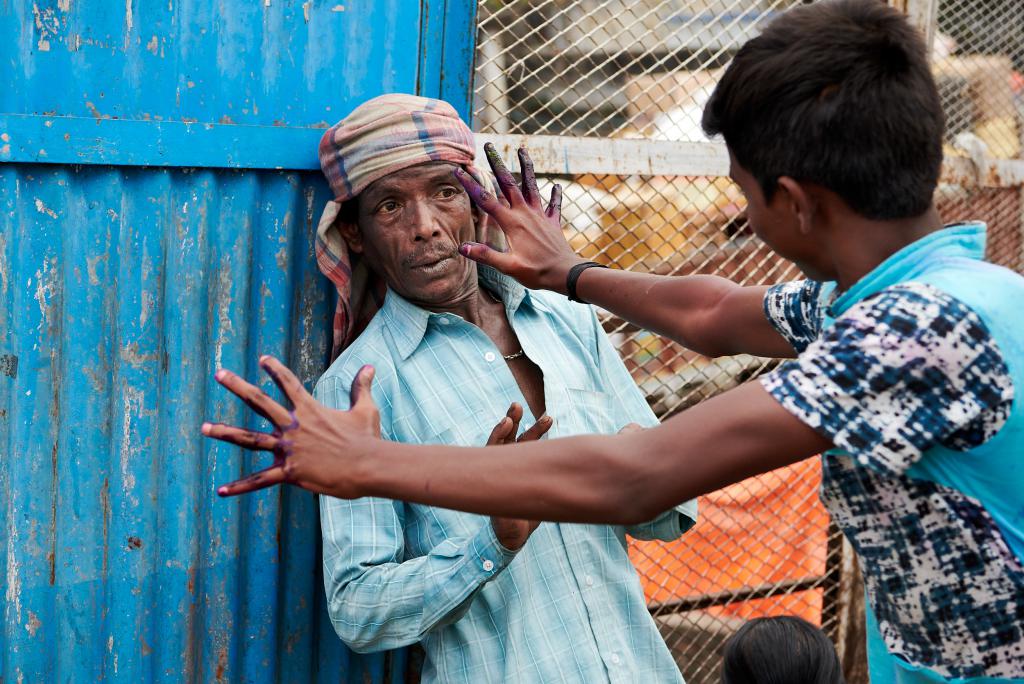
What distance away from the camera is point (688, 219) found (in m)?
3.29

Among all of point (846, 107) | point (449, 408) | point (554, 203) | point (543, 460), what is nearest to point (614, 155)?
point (554, 203)

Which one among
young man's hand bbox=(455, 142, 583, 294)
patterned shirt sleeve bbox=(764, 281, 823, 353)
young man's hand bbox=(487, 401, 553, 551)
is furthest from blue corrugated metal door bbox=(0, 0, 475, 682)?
patterned shirt sleeve bbox=(764, 281, 823, 353)

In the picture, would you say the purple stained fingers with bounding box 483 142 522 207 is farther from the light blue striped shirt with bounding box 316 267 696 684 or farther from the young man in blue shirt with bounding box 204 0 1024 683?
the young man in blue shirt with bounding box 204 0 1024 683

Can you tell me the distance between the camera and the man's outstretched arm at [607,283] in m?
2.22

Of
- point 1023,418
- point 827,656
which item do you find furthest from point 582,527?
point 1023,418

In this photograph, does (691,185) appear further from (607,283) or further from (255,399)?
(255,399)

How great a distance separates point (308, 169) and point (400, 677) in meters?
1.28

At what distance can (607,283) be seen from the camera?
89.1 inches

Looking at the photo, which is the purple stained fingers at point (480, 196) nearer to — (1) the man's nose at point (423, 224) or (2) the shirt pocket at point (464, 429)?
(1) the man's nose at point (423, 224)

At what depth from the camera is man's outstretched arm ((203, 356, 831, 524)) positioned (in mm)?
1486

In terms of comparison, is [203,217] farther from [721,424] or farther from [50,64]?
[721,424]

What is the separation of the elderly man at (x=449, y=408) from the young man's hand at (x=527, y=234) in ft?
0.16

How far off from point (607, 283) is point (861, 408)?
2.90 ft

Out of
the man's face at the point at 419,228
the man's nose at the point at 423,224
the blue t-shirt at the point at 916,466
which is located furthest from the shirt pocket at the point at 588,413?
the blue t-shirt at the point at 916,466
